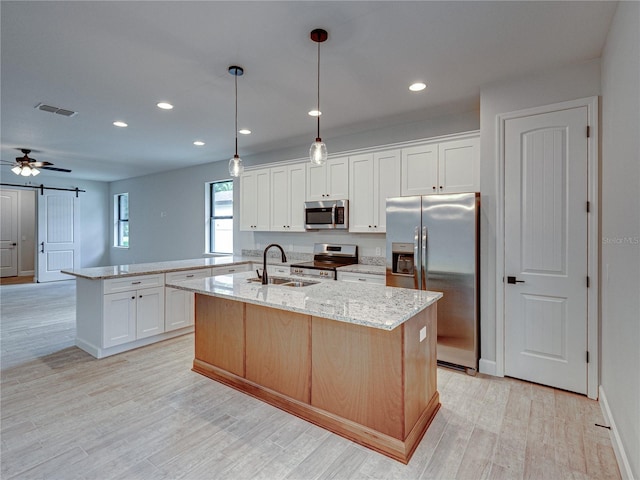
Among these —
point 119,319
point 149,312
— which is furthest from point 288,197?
point 119,319

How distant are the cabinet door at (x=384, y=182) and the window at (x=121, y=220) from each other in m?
7.48

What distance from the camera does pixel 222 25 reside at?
2.19 meters

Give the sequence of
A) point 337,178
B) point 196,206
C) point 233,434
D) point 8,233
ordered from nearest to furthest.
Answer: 1. point 233,434
2. point 337,178
3. point 196,206
4. point 8,233

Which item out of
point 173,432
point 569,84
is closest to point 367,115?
point 569,84

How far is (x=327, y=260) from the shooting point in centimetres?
484

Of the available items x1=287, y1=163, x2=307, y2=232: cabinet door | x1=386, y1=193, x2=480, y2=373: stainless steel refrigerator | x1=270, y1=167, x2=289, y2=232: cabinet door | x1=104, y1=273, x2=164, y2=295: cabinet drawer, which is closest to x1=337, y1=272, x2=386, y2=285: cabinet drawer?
x1=386, y1=193, x2=480, y2=373: stainless steel refrigerator

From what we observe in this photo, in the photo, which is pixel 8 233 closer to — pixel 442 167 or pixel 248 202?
pixel 248 202

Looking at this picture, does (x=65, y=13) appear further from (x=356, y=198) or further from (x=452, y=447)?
(x=452, y=447)

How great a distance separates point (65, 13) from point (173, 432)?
276 cm

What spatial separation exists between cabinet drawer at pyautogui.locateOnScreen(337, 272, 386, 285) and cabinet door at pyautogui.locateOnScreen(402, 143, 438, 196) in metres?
1.01

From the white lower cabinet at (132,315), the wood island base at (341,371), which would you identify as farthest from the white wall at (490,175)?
the white lower cabinet at (132,315)

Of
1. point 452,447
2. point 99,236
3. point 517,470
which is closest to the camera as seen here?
point 517,470

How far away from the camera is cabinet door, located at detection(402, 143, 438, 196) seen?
3631mm

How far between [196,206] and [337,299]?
537 centimetres
